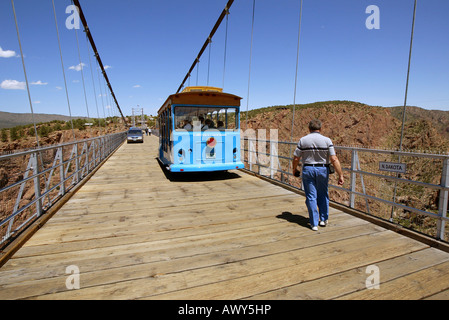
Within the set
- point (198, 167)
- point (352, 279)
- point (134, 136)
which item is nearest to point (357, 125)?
point (134, 136)

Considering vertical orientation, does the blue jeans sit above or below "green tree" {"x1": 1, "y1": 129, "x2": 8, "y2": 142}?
above

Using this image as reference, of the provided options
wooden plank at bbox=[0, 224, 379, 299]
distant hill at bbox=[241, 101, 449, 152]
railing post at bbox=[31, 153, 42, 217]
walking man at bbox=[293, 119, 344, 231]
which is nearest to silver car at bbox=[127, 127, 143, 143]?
railing post at bbox=[31, 153, 42, 217]

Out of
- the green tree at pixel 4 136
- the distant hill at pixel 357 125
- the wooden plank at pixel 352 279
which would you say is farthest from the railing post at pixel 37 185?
the distant hill at pixel 357 125

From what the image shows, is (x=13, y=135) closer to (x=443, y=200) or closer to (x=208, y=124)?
(x=208, y=124)

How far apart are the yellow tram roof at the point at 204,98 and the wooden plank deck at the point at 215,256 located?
12.4 feet

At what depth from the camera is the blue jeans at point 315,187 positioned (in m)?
3.84

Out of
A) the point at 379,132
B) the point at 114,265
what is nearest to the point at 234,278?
the point at 114,265

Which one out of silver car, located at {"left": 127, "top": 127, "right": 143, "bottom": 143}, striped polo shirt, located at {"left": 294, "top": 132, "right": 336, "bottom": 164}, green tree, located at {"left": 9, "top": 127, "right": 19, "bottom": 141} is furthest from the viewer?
green tree, located at {"left": 9, "top": 127, "right": 19, "bottom": 141}

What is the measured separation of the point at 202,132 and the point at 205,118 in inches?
21.9

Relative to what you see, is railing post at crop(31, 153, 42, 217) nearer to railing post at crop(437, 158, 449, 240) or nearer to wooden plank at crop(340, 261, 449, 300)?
wooden plank at crop(340, 261, 449, 300)

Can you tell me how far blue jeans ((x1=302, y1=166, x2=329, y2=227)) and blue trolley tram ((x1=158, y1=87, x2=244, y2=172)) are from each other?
4.01 metres

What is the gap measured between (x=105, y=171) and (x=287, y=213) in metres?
7.76

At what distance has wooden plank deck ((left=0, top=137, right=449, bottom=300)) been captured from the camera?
2.39m

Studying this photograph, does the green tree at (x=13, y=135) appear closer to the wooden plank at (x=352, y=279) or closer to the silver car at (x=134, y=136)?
the silver car at (x=134, y=136)
